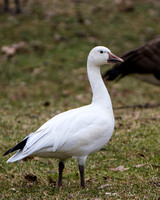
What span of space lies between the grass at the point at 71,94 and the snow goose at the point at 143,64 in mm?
771

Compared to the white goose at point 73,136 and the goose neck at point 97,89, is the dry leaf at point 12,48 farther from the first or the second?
the white goose at point 73,136

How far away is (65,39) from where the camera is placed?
1382 cm

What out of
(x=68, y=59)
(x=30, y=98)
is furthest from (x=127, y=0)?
(x=30, y=98)

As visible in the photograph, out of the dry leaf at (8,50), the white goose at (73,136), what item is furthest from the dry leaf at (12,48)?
the white goose at (73,136)

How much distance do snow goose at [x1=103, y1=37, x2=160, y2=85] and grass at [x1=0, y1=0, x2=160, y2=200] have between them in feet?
2.53

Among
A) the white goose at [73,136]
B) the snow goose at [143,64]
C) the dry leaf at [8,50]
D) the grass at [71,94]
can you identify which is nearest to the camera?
the white goose at [73,136]

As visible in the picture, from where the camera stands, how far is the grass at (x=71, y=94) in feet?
14.0

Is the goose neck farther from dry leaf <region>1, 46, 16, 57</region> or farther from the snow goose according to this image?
dry leaf <region>1, 46, 16, 57</region>

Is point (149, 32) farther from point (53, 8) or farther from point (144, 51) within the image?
point (144, 51)

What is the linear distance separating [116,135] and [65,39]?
324 inches

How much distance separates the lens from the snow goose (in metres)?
8.77

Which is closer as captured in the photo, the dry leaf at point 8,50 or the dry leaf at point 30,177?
the dry leaf at point 30,177

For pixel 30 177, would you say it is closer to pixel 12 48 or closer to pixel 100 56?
pixel 100 56

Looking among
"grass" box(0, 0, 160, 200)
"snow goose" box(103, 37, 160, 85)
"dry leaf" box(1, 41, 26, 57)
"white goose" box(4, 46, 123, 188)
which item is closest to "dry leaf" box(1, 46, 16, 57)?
"dry leaf" box(1, 41, 26, 57)
